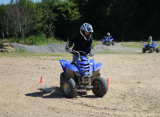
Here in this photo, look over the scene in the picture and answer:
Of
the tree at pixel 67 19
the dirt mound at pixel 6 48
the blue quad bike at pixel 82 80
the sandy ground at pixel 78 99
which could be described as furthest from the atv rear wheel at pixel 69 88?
the tree at pixel 67 19

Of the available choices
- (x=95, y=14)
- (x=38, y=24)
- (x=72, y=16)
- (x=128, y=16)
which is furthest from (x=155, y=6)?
(x=38, y=24)

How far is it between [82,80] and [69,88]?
47 centimetres

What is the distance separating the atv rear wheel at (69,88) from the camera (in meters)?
6.92

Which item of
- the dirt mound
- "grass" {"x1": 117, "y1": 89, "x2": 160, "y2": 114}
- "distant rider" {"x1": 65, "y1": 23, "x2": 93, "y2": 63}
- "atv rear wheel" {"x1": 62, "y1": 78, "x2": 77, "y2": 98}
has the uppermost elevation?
"distant rider" {"x1": 65, "y1": 23, "x2": 93, "y2": 63}

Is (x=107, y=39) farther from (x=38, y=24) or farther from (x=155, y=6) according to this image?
(x=155, y=6)

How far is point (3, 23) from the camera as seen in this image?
33.5 m

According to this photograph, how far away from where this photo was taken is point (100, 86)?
23.7 feet

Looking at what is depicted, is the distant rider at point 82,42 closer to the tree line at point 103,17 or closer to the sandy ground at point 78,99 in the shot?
the sandy ground at point 78,99

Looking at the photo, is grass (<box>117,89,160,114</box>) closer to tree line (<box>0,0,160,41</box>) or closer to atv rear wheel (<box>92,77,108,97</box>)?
atv rear wheel (<box>92,77,108,97</box>)

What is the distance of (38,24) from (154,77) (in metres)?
27.8

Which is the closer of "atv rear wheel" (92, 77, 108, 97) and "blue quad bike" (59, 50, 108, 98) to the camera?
"blue quad bike" (59, 50, 108, 98)

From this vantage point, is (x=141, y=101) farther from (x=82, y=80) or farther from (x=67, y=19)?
(x=67, y=19)

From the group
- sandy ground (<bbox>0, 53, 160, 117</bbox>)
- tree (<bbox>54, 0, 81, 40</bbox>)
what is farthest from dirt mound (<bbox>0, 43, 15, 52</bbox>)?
tree (<bbox>54, 0, 81, 40</bbox>)

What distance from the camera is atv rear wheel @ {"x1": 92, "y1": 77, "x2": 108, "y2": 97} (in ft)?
23.6
